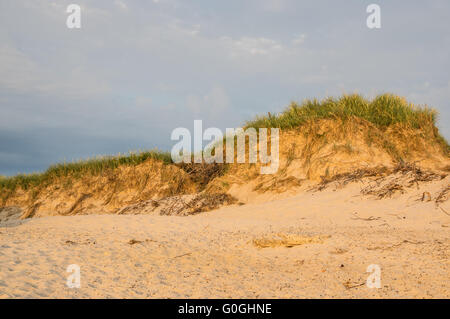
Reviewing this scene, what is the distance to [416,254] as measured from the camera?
4.22 metres

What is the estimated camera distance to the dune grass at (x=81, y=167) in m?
13.6

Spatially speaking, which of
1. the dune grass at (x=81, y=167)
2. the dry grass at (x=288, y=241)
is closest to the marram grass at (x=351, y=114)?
the dune grass at (x=81, y=167)

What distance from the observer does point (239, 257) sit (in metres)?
4.69

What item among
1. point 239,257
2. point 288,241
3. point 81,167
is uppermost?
point 81,167

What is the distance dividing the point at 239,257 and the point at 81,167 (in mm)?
11474

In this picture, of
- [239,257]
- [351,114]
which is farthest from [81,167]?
[239,257]

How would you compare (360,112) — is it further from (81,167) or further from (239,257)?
(81,167)

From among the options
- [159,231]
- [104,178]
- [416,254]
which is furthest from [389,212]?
[104,178]

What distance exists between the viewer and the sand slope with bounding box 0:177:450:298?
348 centimetres

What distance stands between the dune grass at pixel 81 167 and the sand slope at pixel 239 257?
660 cm

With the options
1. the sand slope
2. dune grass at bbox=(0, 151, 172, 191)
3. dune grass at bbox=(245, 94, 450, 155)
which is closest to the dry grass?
the sand slope

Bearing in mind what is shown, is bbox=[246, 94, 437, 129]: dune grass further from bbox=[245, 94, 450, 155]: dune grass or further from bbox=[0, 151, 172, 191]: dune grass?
bbox=[0, 151, 172, 191]: dune grass
